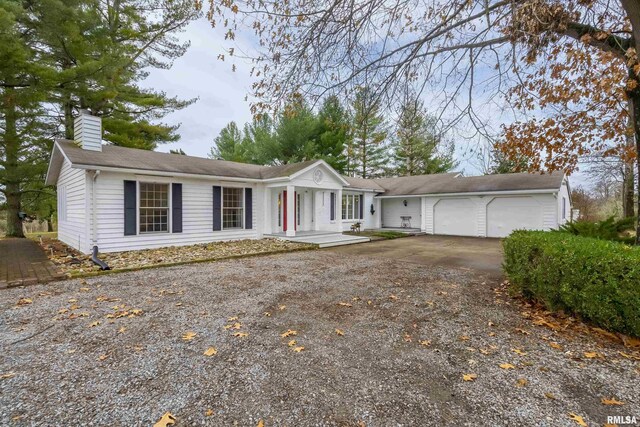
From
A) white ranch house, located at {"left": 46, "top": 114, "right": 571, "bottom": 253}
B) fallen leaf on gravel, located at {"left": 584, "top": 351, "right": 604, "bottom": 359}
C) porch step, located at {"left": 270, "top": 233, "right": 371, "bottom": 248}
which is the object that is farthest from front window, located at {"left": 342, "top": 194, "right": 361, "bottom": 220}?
fallen leaf on gravel, located at {"left": 584, "top": 351, "right": 604, "bottom": 359}

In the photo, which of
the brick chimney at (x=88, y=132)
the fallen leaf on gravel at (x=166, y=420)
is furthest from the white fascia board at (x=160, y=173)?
the fallen leaf on gravel at (x=166, y=420)

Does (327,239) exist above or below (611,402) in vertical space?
above

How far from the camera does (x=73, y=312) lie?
4.53 m

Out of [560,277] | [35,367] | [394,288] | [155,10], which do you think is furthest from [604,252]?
[155,10]

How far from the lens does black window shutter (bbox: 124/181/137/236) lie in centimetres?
931

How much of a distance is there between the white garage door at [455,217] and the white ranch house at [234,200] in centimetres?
5

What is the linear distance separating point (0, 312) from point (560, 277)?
328 inches

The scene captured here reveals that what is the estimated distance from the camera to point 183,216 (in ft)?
34.7

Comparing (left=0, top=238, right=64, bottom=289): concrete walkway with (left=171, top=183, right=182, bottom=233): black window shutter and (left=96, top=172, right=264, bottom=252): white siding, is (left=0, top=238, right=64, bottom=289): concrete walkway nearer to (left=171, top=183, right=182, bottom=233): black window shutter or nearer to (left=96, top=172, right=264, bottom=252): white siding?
(left=96, top=172, right=264, bottom=252): white siding

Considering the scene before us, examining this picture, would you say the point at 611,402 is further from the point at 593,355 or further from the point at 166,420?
the point at 166,420

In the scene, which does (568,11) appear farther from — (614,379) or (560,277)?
(614,379)

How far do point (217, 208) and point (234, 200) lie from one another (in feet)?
3.20

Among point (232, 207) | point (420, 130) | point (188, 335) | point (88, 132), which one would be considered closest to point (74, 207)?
point (88, 132)

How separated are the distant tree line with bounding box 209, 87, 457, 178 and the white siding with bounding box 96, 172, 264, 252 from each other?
398cm
